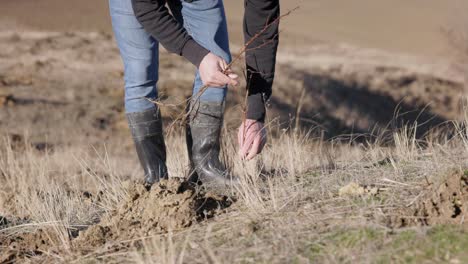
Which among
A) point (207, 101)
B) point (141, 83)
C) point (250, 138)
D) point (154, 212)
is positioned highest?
point (141, 83)

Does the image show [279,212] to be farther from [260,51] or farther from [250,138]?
[260,51]

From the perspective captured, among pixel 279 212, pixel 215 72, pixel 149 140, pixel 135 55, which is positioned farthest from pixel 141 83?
pixel 279 212

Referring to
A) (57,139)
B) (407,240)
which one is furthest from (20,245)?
(57,139)

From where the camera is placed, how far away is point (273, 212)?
9.61ft

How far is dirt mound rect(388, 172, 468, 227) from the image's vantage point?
2.60 m

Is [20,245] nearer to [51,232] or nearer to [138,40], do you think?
[51,232]

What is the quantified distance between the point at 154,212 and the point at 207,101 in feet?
3.60

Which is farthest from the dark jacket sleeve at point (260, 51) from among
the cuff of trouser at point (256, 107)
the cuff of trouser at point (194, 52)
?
the cuff of trouser at point (194, 52)

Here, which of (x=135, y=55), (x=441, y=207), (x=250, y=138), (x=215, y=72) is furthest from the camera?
(x=135, y=55)

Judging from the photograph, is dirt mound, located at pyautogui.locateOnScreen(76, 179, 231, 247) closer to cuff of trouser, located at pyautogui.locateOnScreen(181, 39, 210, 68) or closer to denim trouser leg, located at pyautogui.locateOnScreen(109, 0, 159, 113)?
cuff of trouser, located at pyautogui.locateOnScreen(181, 39, 210, 68)

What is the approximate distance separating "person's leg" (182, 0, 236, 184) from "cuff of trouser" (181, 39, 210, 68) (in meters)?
0.51

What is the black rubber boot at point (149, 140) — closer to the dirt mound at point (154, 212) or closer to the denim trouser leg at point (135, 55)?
the denim trouser leg at point (135, 55)

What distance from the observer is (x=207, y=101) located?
400 cm

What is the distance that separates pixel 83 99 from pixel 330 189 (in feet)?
39.5
